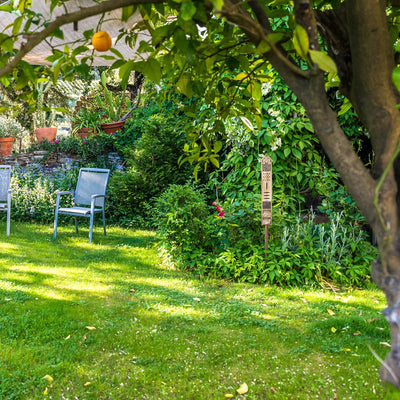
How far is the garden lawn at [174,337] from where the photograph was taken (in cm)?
204

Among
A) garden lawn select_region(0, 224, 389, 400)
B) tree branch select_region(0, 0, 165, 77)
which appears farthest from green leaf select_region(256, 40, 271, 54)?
garden lawn select_region(0, 224, 389, 400)

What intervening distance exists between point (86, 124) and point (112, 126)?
0.68 m

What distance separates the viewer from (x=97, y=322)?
2771 mm

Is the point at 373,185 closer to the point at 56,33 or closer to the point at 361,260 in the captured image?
the point at 56,33

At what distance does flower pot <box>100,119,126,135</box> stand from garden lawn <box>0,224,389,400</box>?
4.21 metres

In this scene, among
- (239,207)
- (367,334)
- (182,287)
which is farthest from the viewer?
(239,207)

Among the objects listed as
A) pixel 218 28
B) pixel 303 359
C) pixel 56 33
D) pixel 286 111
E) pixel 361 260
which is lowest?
pixel 303 359

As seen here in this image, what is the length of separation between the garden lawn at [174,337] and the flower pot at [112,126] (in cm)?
421

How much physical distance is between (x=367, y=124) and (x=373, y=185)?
0.46ft

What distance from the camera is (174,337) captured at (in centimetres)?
259

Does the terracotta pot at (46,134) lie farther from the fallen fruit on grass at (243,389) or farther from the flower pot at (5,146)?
the fallen fruit on grass at (243,389)

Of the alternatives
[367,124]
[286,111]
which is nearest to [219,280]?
[286,111]

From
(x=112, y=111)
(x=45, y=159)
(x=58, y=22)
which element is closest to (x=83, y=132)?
(x=112, y=111)

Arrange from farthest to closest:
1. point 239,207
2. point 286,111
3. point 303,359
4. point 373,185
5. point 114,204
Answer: point 114,204, point 286,111, point 239,207, point 303,359, point 373,185
